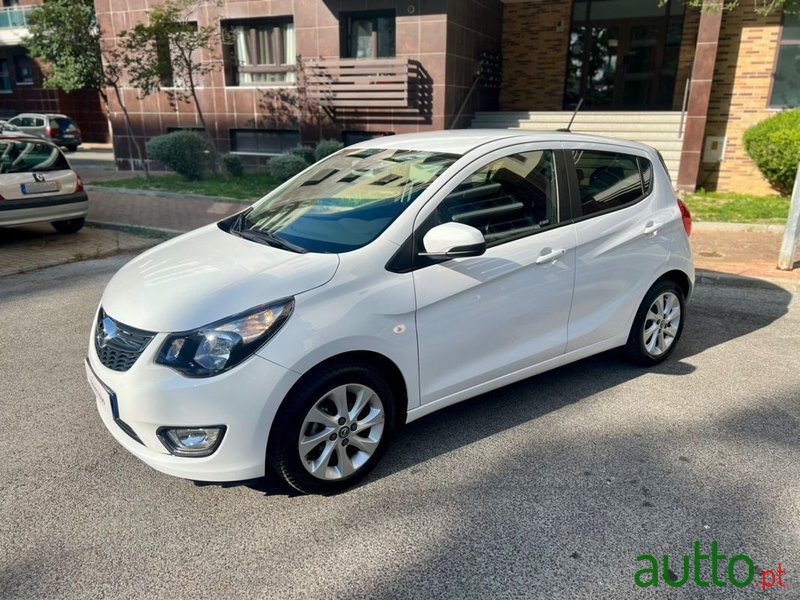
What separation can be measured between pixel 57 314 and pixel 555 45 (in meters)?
13.9

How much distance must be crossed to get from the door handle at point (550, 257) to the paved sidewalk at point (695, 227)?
4137 mm

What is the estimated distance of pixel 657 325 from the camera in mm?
4590

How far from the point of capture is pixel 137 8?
16.5 m

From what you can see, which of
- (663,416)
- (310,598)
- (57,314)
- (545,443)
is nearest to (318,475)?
(310,598)

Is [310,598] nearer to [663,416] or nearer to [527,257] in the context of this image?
[527,257]

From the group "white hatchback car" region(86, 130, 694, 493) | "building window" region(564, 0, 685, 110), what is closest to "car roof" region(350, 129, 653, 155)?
"white hatchback car" region(86, 130, 694, 493)

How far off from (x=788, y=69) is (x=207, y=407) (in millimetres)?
13369

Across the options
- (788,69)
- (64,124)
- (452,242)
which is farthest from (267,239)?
(64,124)

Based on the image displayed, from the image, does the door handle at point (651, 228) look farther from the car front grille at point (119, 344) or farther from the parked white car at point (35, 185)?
the parked white car at point (35, 185)

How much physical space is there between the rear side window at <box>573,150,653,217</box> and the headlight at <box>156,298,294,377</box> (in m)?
2.27

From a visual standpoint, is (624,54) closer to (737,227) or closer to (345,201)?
(737,227)

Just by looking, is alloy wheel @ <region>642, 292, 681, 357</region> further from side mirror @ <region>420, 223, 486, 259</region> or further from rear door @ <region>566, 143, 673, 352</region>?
side mirror @ <region>420, 223, 486, 259</region>

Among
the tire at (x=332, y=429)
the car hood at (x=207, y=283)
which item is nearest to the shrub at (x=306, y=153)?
the car hood at (x=207, y=283)

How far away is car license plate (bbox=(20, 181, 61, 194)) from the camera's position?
8298mm
